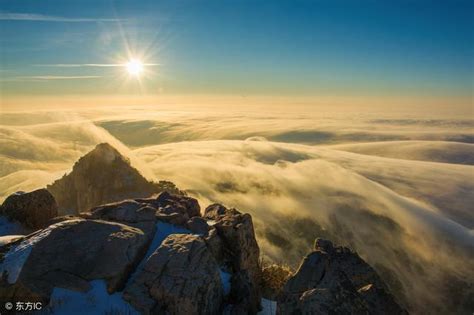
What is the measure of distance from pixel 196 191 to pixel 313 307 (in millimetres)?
52854

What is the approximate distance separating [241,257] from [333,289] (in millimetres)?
4253

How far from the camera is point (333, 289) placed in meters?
8.49

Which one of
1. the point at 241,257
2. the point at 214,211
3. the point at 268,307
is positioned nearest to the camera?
the point at 268,307

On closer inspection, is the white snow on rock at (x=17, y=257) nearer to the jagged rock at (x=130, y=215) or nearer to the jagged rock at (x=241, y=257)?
the jagged rock at (x=130, y=215)

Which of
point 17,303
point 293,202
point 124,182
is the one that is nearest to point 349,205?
point 293,202

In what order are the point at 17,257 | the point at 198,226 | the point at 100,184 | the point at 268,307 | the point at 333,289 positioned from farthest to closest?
the point at 100,184 < the point at 198,226 < the point at 268,307 < the point at 17,257 < the point at 333,289

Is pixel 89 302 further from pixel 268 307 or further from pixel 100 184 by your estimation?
pixel 100 184

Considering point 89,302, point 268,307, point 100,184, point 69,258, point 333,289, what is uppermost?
point 69,258

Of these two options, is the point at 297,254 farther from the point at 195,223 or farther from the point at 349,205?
the point at 195,223

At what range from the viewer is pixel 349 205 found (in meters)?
70.9

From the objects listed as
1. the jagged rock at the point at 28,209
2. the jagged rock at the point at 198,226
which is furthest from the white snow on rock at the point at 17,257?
the jagged rock at the point at 198,226

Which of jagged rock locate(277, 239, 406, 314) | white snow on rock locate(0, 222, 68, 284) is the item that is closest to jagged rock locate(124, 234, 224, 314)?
jagged rock locate(277, 239, 406, 314)

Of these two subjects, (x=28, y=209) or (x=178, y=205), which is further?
(x=178, y=205)

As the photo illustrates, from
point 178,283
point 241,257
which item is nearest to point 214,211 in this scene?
point 241,257
